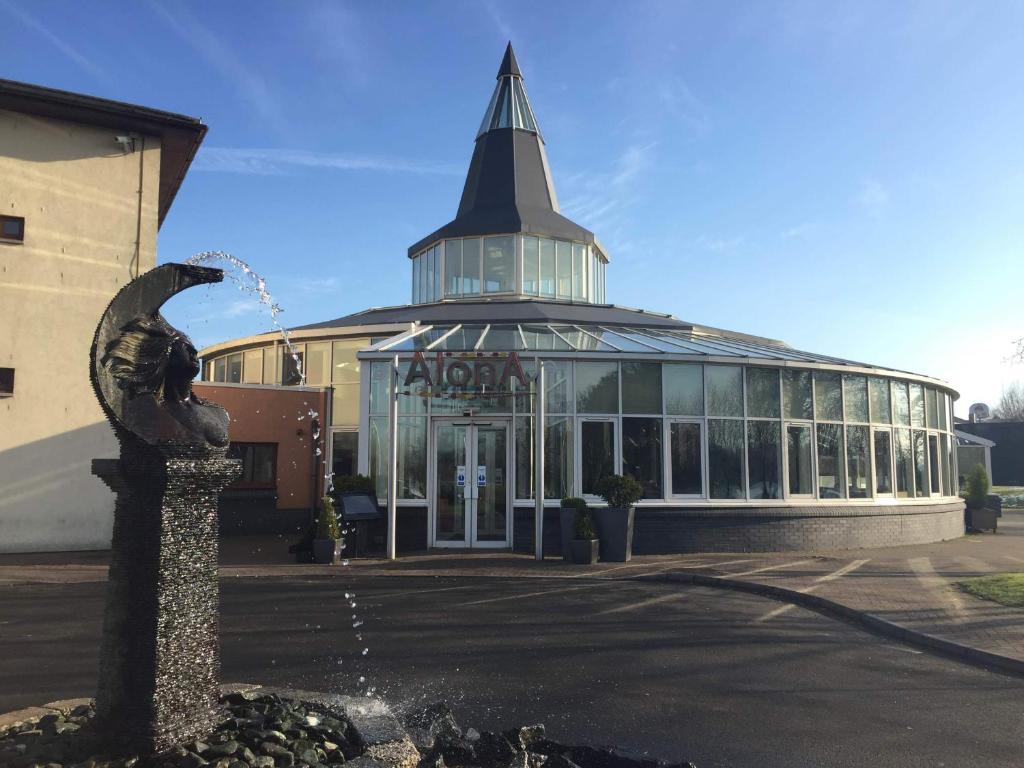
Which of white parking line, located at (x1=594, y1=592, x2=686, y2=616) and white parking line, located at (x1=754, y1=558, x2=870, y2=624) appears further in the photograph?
white parking line, located at (x1=594, y1=592, x2=686, y2=616)

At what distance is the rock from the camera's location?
4.91 m

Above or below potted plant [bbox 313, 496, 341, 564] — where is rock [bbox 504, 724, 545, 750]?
below


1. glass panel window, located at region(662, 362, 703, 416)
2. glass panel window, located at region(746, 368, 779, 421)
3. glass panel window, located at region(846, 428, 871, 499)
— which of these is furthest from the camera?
glass panel window, located at region(846, 428, 871, 499)

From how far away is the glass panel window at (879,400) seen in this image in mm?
18828

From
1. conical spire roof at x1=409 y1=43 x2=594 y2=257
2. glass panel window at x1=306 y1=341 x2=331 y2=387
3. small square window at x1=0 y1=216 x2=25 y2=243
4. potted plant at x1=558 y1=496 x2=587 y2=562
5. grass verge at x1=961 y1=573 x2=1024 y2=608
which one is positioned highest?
conical spire roof at x1=409 y1=43 x2=594 y2=257

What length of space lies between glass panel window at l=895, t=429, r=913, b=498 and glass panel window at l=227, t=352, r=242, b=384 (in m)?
20.8

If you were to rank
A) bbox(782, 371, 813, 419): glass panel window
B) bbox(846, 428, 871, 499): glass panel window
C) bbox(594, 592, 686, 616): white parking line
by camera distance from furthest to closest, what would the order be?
bbox(846, 428, 871, 499): glass panel window → bbox(782, 371, 813, 419): glass panel window → bbox(594, 592, 686, 616): white parking line

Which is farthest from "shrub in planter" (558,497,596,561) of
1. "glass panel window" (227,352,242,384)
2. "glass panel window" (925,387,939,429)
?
"glass panel window" (227,352,242,384)

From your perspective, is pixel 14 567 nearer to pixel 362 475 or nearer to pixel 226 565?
pixel 226 565

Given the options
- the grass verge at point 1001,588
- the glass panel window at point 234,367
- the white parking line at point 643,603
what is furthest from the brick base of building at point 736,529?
the glass panel window at point 234,367

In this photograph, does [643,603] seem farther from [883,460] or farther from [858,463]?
[883,460]

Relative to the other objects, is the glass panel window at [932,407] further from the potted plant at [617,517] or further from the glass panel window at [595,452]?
the potted plant at [617,517]

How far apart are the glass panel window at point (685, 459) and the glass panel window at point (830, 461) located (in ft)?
10.2

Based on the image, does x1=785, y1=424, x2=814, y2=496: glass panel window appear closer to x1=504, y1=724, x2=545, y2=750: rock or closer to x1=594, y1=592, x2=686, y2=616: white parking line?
x1=594, y1=592, x2=686, y2=616: white parking line
